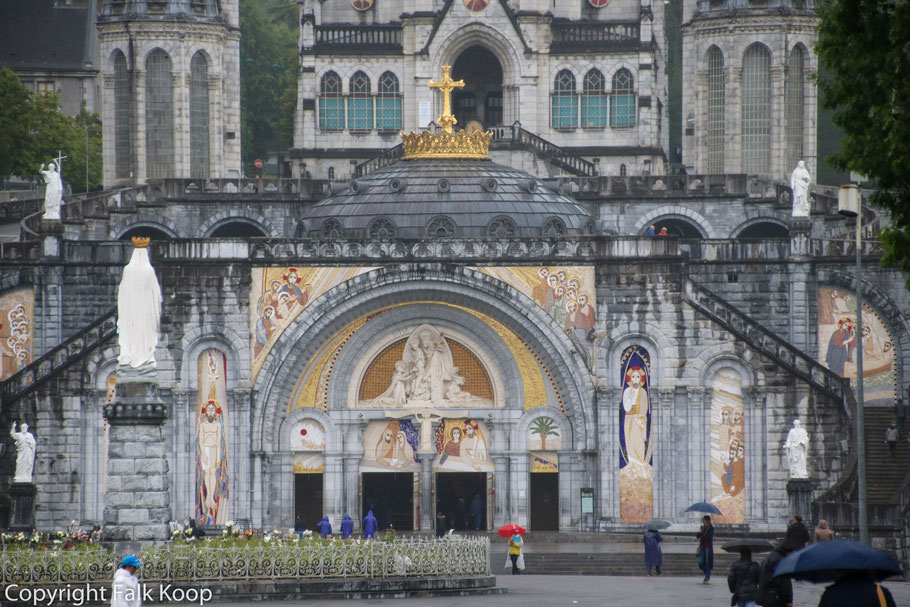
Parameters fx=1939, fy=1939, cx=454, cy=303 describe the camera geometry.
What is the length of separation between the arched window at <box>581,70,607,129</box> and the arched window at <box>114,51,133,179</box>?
707 inches

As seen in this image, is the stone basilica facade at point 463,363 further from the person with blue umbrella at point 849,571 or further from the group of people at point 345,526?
the person with blue umbrella at point 849,571

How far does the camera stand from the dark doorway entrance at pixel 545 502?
199 ft

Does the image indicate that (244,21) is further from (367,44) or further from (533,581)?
(533,581)

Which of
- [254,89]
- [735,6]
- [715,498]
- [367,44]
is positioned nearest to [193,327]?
[715,498]

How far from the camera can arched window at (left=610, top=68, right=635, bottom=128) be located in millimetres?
76562

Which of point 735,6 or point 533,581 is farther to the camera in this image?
point 735,6

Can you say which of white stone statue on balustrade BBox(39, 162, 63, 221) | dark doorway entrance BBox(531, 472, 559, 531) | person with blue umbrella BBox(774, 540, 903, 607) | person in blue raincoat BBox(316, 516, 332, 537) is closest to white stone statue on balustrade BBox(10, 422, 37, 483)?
person in blue raincoat BBox(316, 516, 332, 537)

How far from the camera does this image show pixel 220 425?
59.8m

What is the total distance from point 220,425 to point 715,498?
15.4 m

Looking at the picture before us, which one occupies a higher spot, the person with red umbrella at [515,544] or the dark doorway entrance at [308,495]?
the dark doorway entrance at [308,495]

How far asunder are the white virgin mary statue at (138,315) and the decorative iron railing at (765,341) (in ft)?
71.9

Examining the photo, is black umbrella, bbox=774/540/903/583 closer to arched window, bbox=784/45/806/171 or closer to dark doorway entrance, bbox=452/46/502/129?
arched window, bbox=784/45/806/171

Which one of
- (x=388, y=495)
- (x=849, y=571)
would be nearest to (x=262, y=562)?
(x=849, y=571)

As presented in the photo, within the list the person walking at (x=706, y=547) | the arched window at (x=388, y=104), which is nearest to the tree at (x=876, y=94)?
the person walking at (x=706, y=547)
